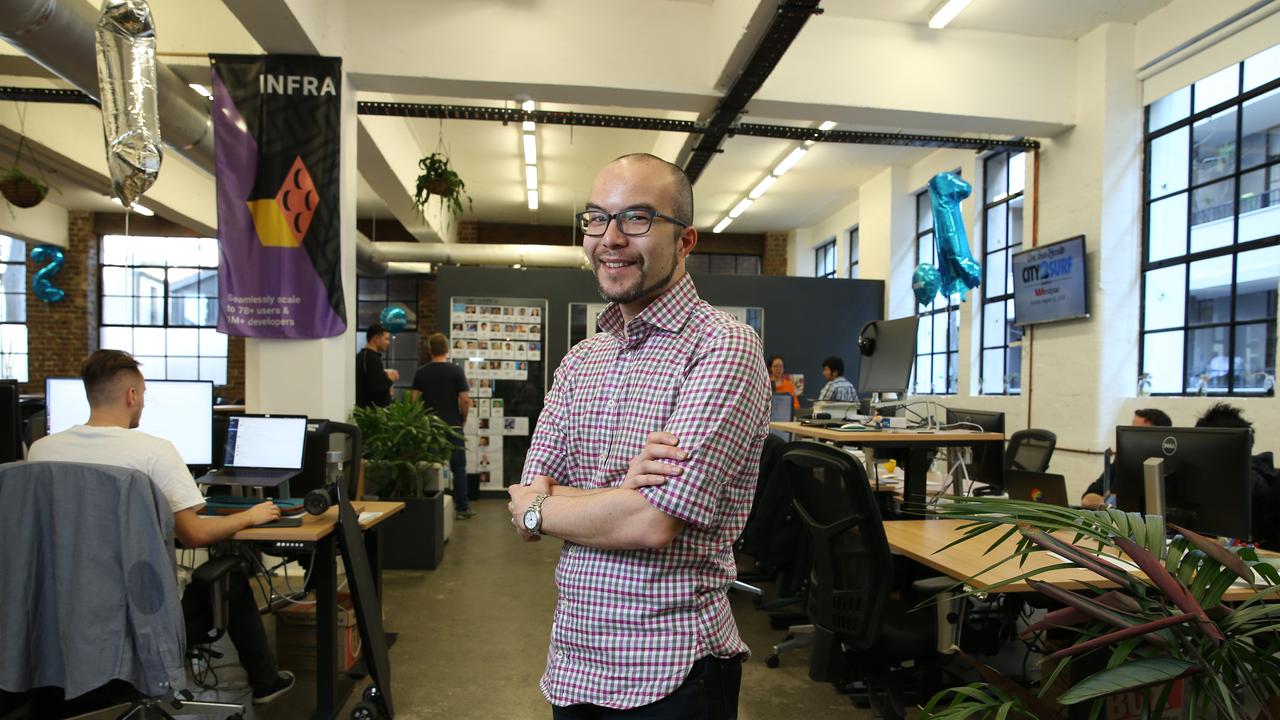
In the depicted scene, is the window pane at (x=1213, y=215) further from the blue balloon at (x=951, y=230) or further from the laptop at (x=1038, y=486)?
the laptop at (x=1038, y=486)

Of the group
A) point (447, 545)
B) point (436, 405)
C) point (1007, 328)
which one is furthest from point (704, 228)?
point (447, 545)

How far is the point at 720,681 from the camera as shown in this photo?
1089mm

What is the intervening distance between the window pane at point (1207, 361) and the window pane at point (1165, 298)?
15 cm

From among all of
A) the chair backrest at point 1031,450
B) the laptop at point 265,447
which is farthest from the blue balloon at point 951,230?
the laptop at point 265,447

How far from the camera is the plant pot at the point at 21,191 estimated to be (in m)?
6.52

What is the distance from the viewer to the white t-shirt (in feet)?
7.55

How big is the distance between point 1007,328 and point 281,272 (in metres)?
6.71

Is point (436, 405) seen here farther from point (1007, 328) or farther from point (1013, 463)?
point (1007, 328)

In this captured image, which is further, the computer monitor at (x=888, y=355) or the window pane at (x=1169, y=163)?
the window pane at (x=1169, y=163)

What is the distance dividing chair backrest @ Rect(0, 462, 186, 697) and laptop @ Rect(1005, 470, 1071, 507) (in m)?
3.12

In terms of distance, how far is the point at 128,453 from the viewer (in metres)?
2.31

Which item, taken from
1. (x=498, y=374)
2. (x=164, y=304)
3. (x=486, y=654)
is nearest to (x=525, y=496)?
(x=486, y=654)

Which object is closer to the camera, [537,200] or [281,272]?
[281,272]

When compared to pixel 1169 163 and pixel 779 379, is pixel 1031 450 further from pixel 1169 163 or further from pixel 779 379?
pixel 779 379
